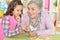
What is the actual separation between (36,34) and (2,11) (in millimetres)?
287

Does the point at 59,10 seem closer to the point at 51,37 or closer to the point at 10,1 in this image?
the point at 51,37

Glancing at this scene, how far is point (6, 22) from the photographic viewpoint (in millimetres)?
964

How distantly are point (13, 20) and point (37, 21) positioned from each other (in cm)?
17

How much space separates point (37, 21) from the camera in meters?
0.98

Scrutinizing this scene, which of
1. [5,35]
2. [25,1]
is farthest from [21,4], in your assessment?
[5,35]

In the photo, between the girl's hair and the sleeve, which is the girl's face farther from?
the sleeve

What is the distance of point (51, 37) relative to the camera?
0.99 metres

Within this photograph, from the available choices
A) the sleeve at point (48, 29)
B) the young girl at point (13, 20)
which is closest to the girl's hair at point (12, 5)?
the young girl at point (13, 20)

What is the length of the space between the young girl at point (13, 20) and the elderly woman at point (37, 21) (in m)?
A: 0.05

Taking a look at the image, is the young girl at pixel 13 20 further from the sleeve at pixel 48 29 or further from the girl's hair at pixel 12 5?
the sleeve at pixel 48 29

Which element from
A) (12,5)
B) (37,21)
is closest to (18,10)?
(12,5)

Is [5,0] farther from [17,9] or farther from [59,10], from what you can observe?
[59,10]

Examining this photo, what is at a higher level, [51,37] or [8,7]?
[8,7]

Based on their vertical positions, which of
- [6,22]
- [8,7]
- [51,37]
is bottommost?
[51,37]
